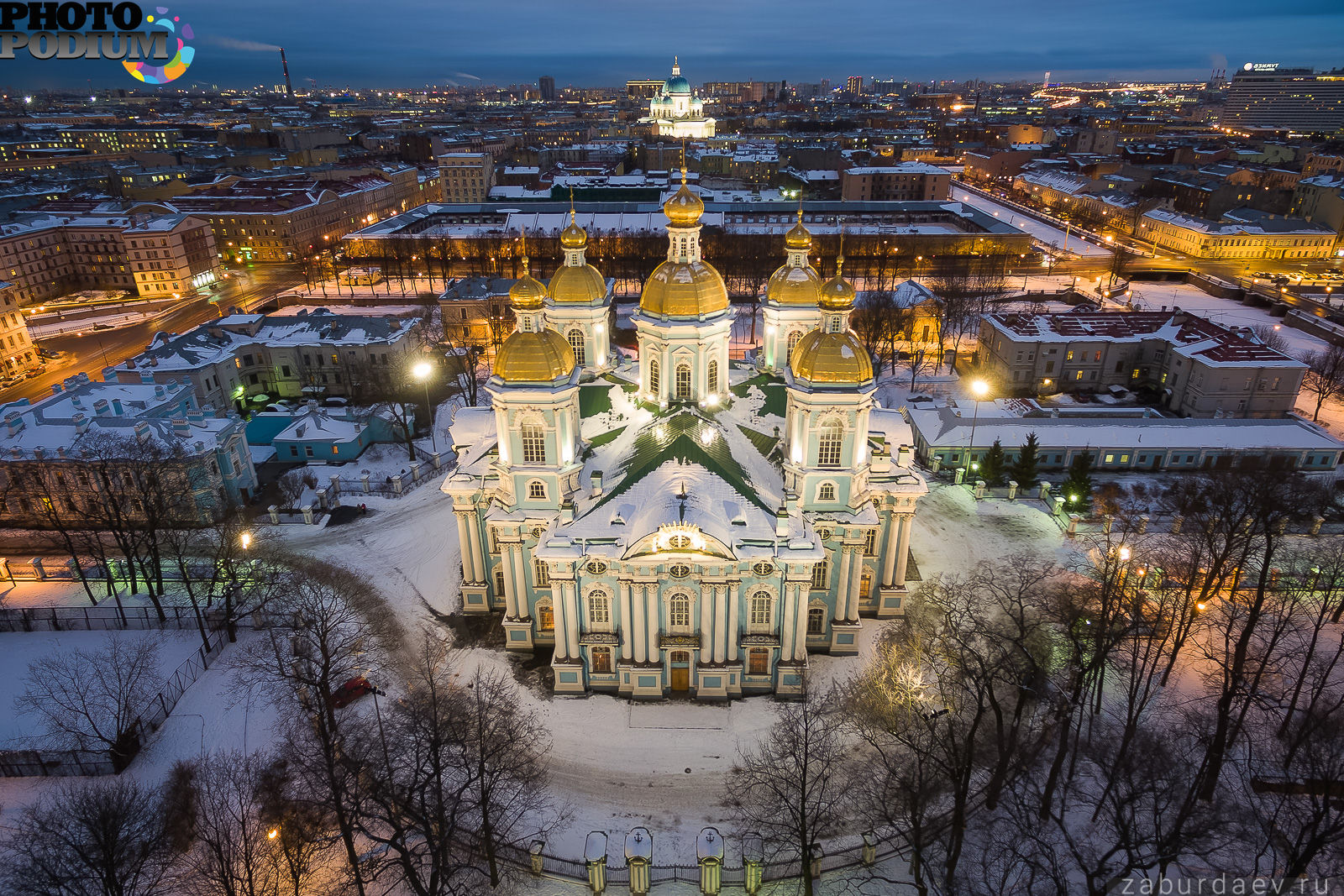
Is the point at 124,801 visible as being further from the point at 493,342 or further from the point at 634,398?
the point at 493,342

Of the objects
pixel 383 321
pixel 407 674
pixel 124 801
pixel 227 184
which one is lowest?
pixel 407 674

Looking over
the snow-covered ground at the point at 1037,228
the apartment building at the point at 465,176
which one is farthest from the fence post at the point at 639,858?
the apartment building at the point at 465,176

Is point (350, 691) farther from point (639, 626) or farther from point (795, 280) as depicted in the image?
point (795, 280)

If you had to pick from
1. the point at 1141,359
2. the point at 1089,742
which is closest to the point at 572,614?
the point at 1089,742

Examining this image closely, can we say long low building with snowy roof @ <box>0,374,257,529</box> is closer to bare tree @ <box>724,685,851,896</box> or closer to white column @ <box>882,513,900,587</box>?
bare tree @ <box>724,685,851,896</box>

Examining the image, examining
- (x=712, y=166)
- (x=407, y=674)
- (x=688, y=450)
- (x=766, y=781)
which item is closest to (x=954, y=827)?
(x=766, y=781)
